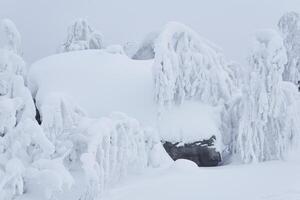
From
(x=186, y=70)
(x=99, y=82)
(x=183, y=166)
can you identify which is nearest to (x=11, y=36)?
(x=99, y=82)

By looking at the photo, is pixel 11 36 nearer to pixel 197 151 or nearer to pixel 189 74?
pixel 189 74

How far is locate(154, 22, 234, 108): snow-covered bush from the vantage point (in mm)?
11562

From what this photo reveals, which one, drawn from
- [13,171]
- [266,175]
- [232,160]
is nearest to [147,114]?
[232,160]

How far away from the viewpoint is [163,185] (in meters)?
7.51

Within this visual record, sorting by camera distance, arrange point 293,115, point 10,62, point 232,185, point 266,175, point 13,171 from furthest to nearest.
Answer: point 293,115
point 10,62
point 266,175
point 232,185
point 13,171

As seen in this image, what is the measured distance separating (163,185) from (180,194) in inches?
22.3

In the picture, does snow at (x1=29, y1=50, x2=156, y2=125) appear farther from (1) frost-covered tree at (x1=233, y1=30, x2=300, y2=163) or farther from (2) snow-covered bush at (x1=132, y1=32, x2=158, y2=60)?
(2) snow-covered bush at (x1=132, y1=32, x2=158, y2=60)

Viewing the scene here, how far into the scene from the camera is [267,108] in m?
10.6

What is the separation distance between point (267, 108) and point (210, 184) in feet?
12.0

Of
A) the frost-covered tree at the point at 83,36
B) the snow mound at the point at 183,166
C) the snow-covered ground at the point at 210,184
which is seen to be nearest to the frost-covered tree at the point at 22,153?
the snow-covered ground at the point at 210,184

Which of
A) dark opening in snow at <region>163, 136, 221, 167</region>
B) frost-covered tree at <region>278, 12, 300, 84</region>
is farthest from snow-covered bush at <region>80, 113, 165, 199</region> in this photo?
frost-covered tree at <region>278, 12, 300, 84</region>

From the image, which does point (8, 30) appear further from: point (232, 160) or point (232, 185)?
point (232, 185)

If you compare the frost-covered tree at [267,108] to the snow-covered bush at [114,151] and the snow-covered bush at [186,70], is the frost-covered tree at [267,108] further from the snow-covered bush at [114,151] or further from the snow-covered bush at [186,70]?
the snow-covered bush at [114,151]

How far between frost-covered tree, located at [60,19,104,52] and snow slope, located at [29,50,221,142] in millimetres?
5737
